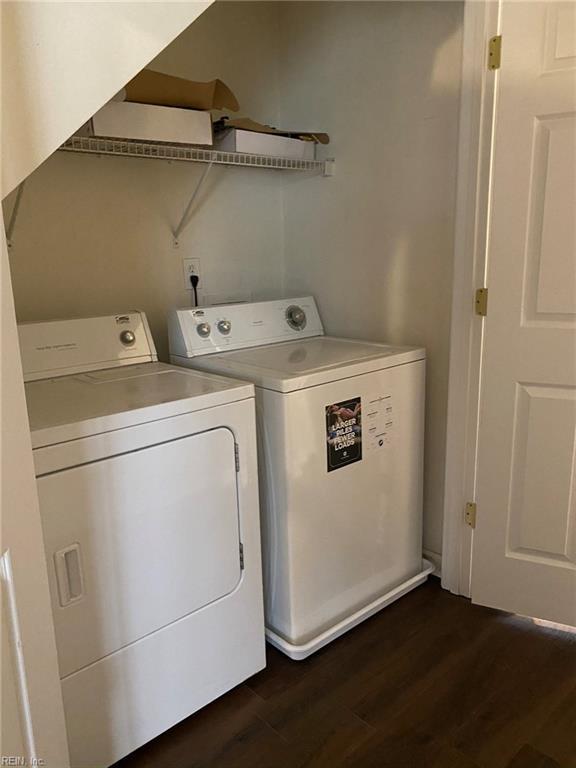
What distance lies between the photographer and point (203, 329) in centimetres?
205

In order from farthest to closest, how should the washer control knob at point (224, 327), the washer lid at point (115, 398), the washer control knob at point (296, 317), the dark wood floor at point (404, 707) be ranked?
the washer control knob at point (296, 317)
the washer control knob at point (224, 327)
the dark wood floor at point (404, 707)
the washer lid at point (115, 398)

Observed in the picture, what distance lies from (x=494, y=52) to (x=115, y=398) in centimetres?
151

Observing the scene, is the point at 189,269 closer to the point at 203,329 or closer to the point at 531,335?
the point at 203,329

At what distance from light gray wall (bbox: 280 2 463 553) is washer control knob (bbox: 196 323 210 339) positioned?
2.08ft

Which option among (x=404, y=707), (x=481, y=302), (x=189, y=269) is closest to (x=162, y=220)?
(x=189, y=269)

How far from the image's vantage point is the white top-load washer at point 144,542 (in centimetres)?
129

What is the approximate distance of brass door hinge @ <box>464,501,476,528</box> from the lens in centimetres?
202

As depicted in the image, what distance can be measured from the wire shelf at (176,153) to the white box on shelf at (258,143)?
23 millimetres

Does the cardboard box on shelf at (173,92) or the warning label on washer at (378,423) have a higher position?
the cardboard box on shelf at (173,92)

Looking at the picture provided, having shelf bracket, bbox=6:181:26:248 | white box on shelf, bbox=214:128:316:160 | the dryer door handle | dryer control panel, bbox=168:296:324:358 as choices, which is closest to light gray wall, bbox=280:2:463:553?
dryer control panel, bbox=168:296:324:358

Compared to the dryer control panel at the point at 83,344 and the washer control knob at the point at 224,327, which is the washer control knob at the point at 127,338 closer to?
the dryer control panel at the point at 83,344

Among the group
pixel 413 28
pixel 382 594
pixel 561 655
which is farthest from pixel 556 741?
pixel 413 28

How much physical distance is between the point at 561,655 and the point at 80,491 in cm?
157

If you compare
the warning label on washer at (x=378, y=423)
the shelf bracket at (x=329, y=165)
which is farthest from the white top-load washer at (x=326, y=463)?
the shelf bracket at (x=329, y=165)
